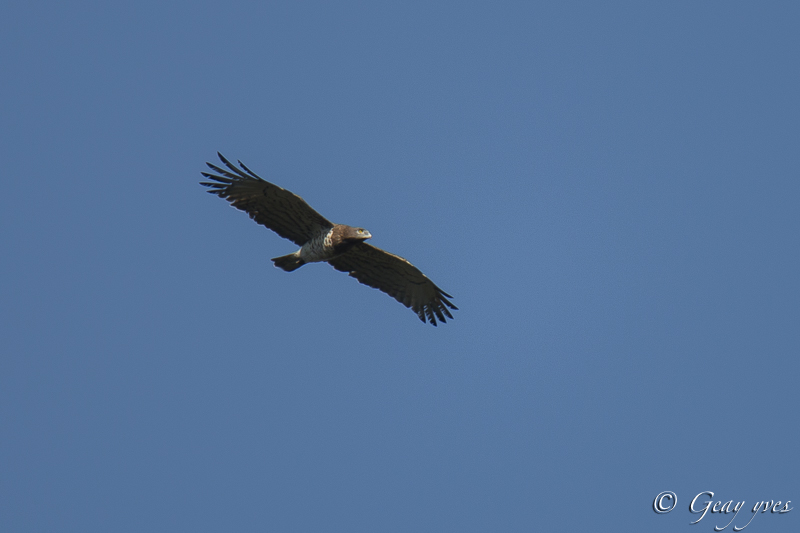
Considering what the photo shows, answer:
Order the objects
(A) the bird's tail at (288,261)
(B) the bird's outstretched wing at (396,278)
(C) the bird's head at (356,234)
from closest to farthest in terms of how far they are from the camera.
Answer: (C) the bird's head at (356,234) → (A) the bird's tail at (288,261) → (B) the bird's outstretched wing at (396,278)

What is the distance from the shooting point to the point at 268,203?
61.2 ft

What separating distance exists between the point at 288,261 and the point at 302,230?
0.61 metres

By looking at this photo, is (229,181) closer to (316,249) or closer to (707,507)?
(316,249)

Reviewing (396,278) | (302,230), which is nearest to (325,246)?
(302,230)

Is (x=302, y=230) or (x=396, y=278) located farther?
(x=396, y=278)

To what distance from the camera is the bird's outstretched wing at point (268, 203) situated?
18.4 m

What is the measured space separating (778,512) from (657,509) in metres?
2.19

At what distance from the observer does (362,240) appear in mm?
18344

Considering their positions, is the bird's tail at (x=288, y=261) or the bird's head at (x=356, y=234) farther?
the bird's tail at (x=288, y=261)

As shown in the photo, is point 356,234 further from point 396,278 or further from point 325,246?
point 396,278

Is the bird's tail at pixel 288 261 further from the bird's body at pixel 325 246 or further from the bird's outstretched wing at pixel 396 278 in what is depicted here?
the bird's outstretched wing at pixel 396 278

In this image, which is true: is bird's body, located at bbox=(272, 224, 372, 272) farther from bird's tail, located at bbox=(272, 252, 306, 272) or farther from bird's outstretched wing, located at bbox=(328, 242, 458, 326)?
bird's outstretched wing, located at bbox=(328, 242, 458, 326)

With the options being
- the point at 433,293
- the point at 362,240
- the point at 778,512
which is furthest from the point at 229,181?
the point at 778,512

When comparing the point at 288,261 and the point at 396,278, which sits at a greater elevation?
the point at 396,278
